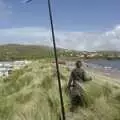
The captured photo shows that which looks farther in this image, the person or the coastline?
the coastline

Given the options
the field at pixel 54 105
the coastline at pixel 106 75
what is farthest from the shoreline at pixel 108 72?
the field at pixel 54 105

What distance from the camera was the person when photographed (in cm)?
946

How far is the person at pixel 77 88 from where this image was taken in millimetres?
9462

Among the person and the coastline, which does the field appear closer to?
the person

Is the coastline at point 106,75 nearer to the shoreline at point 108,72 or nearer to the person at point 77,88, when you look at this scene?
the shoreline at point 108,72

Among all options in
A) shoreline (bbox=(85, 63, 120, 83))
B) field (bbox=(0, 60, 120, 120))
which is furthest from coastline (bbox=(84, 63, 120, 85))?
field (bbox=(0, 60, 120, 120))

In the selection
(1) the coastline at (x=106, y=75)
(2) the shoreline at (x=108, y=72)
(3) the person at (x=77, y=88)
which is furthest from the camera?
(2) the shoreline at (x=108, y=72)

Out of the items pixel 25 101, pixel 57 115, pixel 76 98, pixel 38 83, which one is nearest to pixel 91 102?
pixel 76 98

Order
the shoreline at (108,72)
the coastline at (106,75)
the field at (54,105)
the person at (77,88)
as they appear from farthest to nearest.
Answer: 1. the shoreline at (108,72)
2. the coastline at (106,75)
3. the person at (77,88)
4. the field at (54,105)

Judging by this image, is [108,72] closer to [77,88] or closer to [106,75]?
[106,75]

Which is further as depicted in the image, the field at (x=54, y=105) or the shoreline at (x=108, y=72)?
the shoreline at (x=108, y=72)

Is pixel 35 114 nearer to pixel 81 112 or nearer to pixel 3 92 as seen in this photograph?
pixel 81 112

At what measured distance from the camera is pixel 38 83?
45.3 feet

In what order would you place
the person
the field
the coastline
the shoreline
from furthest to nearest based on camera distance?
the shoreline, the coastline, the person, the field
